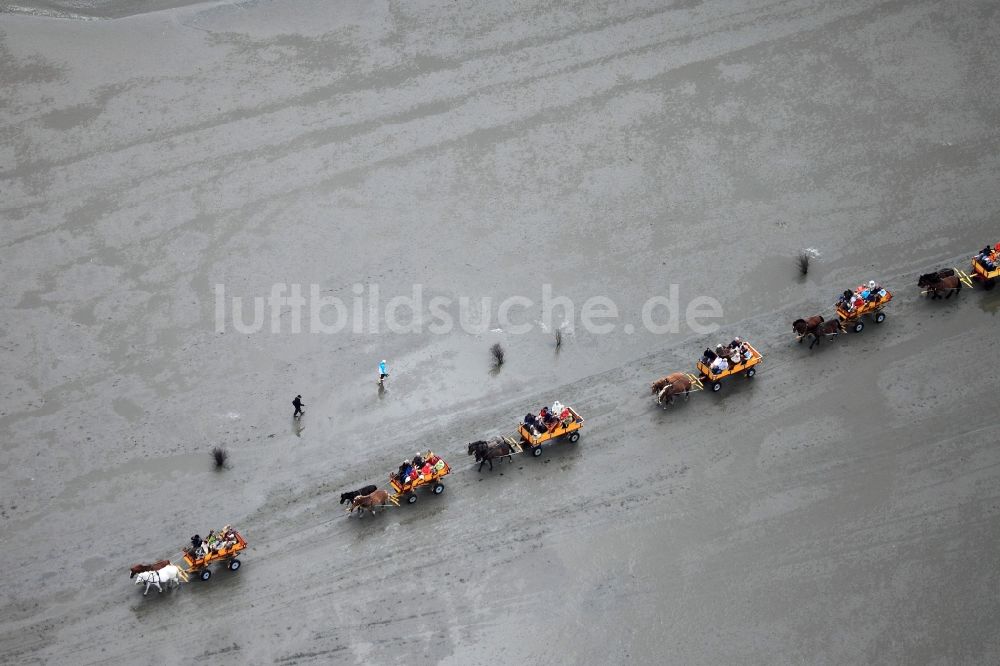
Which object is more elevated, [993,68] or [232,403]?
[993,68]

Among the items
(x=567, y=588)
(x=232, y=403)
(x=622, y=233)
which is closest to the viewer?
(x=567, y=588)

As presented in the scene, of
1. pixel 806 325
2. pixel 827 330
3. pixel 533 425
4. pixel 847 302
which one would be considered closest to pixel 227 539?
pixel 533 425

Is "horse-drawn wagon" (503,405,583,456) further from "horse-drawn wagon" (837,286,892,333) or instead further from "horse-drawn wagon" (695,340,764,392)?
"horse-drawn wagon" (837,286,892,333)

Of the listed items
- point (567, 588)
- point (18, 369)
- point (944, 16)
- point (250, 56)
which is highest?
point (250, 56)

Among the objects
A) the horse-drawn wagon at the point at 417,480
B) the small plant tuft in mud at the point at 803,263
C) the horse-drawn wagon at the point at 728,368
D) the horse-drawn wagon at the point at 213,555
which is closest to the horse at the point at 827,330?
the horse-drawn wagon at the point at 728,368

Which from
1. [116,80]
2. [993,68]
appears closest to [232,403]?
[116,80]

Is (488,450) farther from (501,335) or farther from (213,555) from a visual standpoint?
(213,555)

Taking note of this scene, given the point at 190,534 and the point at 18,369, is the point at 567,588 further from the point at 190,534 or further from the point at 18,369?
the point at 18,369

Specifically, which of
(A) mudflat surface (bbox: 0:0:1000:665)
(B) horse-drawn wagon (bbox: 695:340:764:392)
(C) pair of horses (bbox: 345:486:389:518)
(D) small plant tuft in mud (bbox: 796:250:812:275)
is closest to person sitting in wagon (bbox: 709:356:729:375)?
(B) horse-drawn wagon (bbox: 695:340:764:392)

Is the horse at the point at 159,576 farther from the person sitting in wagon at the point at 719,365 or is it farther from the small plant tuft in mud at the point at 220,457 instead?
the person sitting in wagon at the point at 719,365
